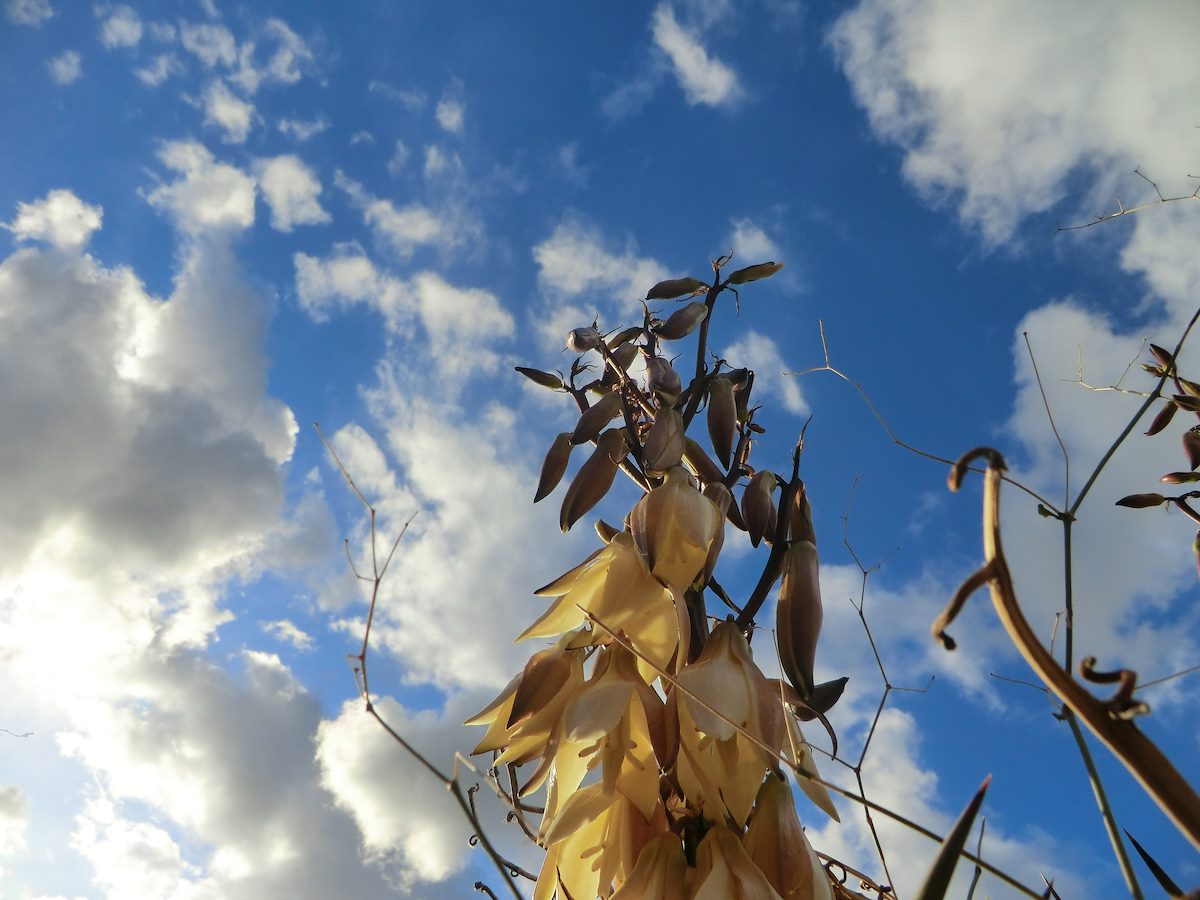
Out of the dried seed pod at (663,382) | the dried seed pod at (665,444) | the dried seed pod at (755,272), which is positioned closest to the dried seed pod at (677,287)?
the dried seed pod at (755,272)

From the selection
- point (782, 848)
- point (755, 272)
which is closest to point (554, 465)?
point (755, 272)

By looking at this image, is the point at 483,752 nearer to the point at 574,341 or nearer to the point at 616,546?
the point at 616,546

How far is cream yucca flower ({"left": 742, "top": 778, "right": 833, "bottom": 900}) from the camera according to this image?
79cm

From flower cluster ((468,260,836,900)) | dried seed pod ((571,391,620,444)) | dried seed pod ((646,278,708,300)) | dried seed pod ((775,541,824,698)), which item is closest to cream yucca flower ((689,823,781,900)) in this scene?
Answer: flower cluster ((468,260,836,900))

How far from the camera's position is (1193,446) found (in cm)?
123

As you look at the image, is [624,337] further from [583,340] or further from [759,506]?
[759,506]

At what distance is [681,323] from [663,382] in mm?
182

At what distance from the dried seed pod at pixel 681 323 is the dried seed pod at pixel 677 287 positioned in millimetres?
81

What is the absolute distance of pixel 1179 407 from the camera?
1.24 m

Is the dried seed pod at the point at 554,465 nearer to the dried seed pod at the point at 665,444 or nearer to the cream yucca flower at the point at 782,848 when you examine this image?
the dried seed pod at the point at 665,444

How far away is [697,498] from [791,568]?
134mm

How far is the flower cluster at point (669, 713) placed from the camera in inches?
31.4

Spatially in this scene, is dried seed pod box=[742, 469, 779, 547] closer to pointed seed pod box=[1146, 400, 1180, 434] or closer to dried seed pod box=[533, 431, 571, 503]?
dried seed pod box=[533, 431, 571, 503]

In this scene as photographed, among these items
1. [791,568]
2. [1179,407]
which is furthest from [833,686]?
[1179,407]
